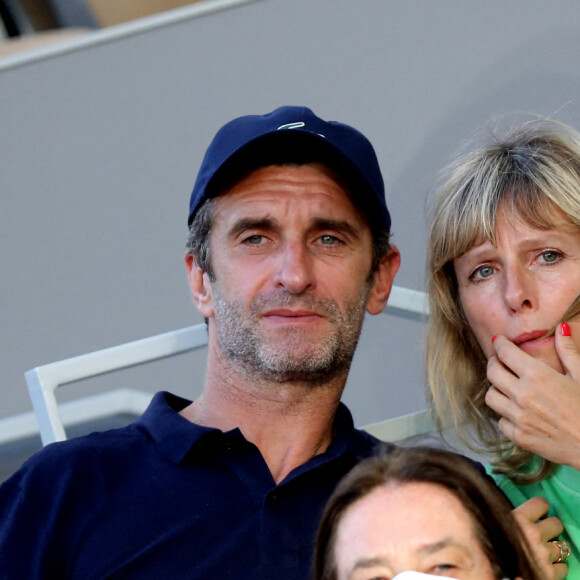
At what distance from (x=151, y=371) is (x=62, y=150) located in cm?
51

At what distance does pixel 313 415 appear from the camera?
1.58m

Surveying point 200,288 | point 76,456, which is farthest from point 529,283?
point 76,456

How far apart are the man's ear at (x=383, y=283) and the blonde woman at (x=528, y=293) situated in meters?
0.12

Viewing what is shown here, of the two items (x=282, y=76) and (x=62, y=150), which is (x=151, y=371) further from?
(x=282, y=76)

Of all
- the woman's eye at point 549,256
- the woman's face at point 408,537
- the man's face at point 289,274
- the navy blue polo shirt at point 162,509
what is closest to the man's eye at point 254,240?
the man's face at point 289,274

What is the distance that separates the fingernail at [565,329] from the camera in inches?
54.1

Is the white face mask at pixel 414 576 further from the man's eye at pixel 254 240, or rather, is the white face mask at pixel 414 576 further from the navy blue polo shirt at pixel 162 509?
the man's eye at pixel 254 240

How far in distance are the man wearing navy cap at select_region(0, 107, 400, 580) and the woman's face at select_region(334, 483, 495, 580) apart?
0.27m

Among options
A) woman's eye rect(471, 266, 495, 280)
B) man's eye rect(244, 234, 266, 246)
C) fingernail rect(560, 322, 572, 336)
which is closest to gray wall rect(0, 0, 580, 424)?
man's eye rect(244, 234, 266, 246)

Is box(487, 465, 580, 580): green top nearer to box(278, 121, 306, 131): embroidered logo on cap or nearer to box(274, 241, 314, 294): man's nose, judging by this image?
box(274, 241, 314, 294): man's nose

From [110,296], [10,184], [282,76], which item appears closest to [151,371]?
[110,296]

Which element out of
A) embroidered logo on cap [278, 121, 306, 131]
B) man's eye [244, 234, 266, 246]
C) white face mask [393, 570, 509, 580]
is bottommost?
white face mask [393, 570, 509, 580]

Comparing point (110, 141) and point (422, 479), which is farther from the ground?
point (110, 141)

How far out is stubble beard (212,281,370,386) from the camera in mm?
1509
